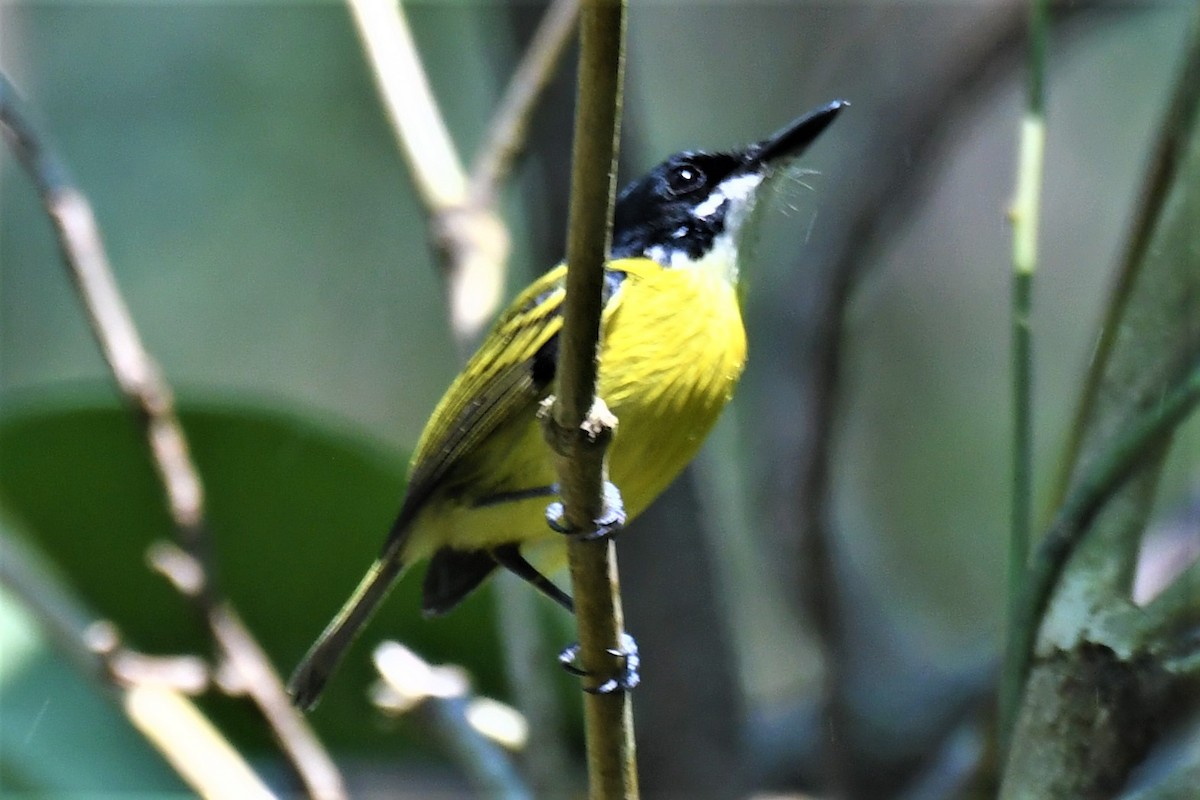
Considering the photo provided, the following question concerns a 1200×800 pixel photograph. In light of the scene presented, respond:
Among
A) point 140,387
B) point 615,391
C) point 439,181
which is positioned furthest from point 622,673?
point 439,181

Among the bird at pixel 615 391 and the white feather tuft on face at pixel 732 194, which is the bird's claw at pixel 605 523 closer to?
the bird at pixel 615 391

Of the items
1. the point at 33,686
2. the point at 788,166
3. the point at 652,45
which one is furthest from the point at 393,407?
the point at 788,166

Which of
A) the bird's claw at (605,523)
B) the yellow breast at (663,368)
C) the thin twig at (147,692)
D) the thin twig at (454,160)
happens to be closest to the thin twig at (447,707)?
the thin twig at (147,692)

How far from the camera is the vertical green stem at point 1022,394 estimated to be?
4.04ft

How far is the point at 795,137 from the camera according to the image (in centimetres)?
142

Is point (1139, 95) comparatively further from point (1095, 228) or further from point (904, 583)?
point (904, 583)

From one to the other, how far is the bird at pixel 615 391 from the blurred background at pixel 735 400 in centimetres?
8

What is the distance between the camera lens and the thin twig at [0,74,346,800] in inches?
65.3

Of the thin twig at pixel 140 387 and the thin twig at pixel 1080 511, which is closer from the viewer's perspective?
the thin twig at pixel 1080 511

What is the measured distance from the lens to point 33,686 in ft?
6.70

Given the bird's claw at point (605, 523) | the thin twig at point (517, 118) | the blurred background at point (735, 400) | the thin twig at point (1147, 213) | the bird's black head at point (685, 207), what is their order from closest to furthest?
1. the bird's claw at point (605, 523)
2. the thin twig at point (1147, 213)
3. the bird's black head at point (685, 207)
4. the thin twig at point (517, 118)
5. the blurred background at point (735, 400)

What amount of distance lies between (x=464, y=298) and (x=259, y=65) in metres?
3.48

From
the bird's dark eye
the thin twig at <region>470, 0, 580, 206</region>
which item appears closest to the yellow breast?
the bird's dark eye

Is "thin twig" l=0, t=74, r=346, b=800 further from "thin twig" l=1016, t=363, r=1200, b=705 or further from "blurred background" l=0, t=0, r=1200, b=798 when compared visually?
"thin twig" l=1016, t=363, r=1200, b=705
